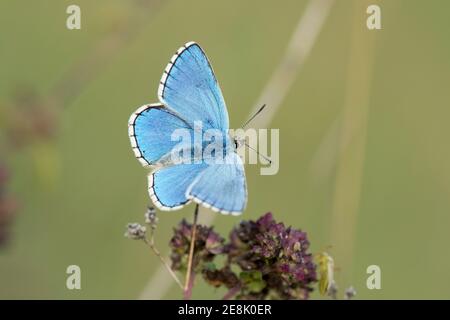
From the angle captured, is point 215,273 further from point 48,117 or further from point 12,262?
point 12,262

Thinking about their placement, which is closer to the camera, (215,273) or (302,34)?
(215,273)

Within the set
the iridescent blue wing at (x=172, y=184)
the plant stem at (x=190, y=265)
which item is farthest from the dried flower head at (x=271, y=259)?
the iridescent blue wing at (x=172, y=184)

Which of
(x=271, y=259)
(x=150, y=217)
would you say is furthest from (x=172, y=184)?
(x=271, y=259)

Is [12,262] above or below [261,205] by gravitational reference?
below

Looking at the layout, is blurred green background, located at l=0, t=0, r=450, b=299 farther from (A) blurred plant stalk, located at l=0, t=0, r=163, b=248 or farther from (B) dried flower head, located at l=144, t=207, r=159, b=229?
(B) dried flower head, located at l=144, t=207, r=159, b=229

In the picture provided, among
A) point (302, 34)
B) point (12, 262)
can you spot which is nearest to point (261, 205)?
point (302, 34)

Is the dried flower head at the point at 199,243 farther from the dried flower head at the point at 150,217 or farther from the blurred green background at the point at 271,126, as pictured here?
the blurred green background at the point at 271,126
